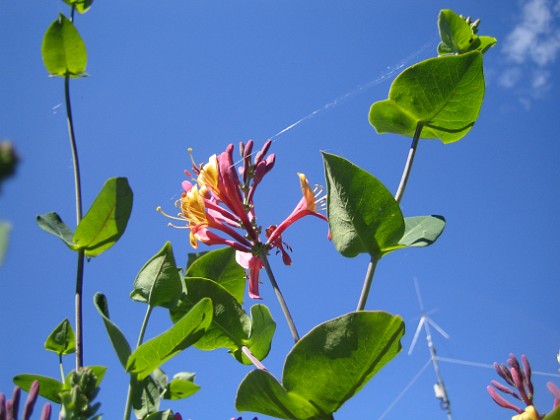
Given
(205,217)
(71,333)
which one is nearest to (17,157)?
(71,333)

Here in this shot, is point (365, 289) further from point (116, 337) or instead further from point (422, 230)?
point (116, 337)

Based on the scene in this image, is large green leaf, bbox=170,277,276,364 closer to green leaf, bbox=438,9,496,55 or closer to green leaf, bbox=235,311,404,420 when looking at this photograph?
green leaf, bbox=235,311,404,420

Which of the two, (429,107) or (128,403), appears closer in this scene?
(128,403)

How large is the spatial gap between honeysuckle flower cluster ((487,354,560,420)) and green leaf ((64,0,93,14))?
839 millimetres

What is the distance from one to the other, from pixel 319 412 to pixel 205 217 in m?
0.48

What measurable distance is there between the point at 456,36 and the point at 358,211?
407 mm

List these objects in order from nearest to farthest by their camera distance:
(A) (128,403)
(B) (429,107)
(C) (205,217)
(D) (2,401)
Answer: (D) (2,401)
(A) (128,403)
(B) (429,107)
(C) (205,217)

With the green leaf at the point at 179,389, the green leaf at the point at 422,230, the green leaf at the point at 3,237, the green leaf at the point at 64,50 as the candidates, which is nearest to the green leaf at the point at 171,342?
the green leaf at the point at 179,389

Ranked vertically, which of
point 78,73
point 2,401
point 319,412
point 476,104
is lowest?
point 319,412

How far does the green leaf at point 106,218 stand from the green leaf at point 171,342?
17 centimetres

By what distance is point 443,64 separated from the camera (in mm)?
871

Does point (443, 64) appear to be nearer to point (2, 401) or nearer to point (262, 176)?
point (262, 176)

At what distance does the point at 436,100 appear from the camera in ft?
3.03

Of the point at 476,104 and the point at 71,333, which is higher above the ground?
the point at 476,104
